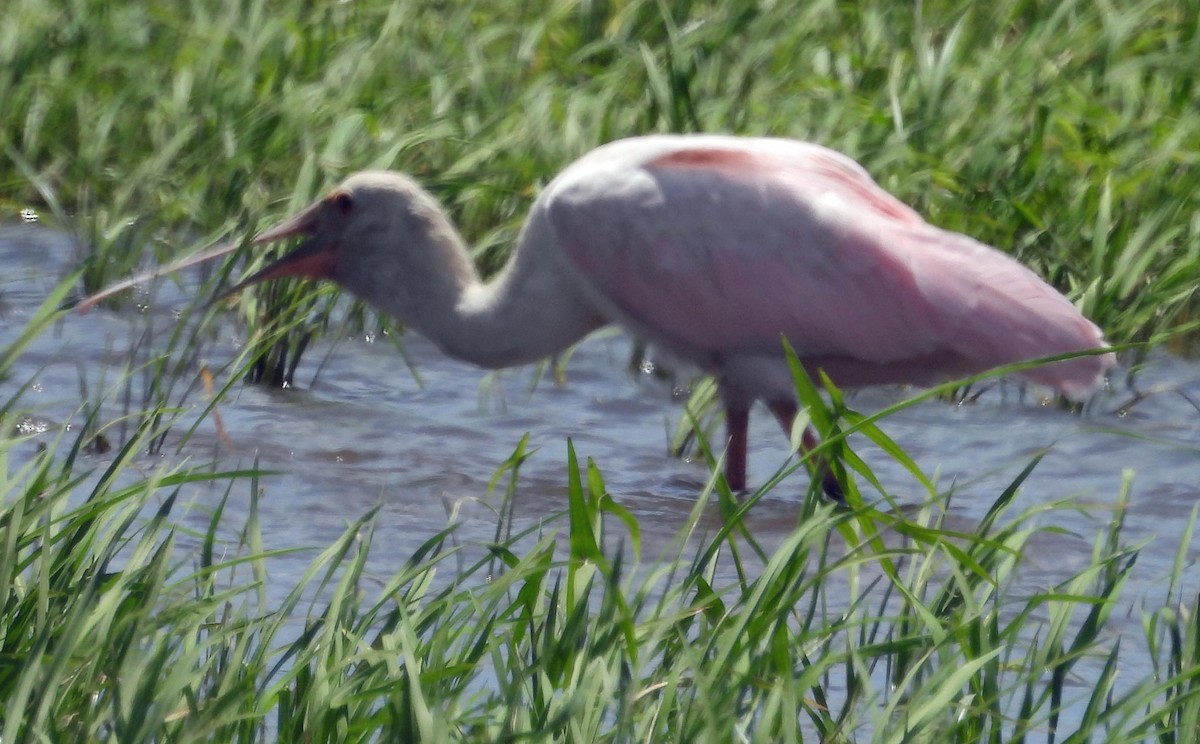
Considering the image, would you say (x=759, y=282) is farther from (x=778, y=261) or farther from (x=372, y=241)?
(x=372, y=241)

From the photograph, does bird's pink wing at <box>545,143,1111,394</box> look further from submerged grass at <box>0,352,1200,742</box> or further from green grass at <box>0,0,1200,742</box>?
submerged grass at <box>0,352,1200,742</box>

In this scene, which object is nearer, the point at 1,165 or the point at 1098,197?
the point at 1098,197

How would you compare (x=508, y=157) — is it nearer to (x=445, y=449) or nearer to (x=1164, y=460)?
(x=445, y=449)

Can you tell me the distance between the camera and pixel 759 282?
5.41 m

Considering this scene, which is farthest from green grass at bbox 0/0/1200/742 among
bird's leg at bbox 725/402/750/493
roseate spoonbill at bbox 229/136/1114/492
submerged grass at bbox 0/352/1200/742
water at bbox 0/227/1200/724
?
roseate spoonbill at bbox 229/136/1114/492

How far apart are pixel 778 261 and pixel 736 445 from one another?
47 cm

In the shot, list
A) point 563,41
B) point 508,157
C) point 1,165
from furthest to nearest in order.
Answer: point 563,41, point 1,165, point 508,157

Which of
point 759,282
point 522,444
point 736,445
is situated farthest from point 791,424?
point 522,444

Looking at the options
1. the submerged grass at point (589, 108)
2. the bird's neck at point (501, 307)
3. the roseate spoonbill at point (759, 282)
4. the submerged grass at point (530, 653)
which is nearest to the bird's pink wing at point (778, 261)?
the roseate spoonbill at point (759, 282)

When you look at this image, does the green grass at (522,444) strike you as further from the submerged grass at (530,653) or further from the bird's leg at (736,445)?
→ the bird's leg at (736,445)

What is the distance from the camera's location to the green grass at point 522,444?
9.70 ft

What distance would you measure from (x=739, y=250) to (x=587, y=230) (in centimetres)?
36

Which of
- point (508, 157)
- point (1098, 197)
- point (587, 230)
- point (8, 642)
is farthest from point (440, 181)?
point (8, 642)

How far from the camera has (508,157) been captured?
700 centimetres
